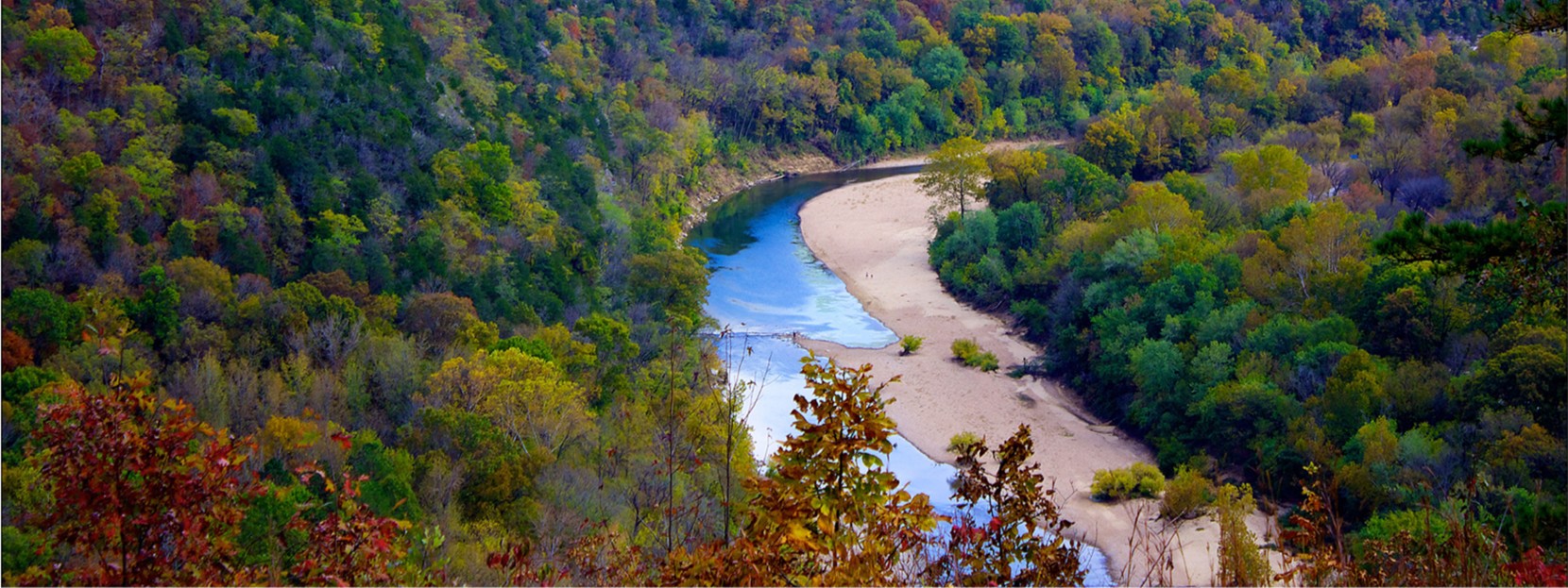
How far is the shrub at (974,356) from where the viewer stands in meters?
39.6

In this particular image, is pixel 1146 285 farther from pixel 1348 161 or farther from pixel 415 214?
pixel 415 214

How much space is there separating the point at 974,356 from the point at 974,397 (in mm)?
3886

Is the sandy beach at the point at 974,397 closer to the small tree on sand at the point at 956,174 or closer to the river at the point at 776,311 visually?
the river at the point at 776,311

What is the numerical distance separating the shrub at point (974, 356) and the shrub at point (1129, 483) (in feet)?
34.7

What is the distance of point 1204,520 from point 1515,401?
7.21m

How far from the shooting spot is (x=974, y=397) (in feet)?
120

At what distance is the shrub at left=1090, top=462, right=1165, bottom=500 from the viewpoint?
92.7 feet

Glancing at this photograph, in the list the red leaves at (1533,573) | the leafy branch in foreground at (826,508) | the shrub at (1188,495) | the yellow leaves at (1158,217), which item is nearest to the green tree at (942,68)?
the yellow leaves at (1158,217)

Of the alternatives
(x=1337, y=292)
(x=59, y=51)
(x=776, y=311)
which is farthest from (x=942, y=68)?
(x=59, y=51)

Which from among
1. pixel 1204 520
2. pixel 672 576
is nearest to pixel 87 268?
pixel 672 576

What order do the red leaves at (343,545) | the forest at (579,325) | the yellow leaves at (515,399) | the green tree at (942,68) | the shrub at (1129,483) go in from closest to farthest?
the red leaves at (343,545) < the forest at (579,325) < the yellow leaves at (515,399) < the shrub at (1129,483) < the green tree at (942,68)

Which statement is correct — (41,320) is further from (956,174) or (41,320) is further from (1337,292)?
(956,174)

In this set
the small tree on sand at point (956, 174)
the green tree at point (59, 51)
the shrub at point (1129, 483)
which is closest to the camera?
the shrub at point (1129, 483)

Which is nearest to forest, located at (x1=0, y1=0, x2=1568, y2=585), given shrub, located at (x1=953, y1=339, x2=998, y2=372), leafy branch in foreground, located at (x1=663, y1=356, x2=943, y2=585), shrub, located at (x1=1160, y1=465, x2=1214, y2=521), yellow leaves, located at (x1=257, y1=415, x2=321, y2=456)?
Answer: leafy branch in foreground, located at (x1=663, y1=356, x2=943, y2=585)
